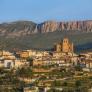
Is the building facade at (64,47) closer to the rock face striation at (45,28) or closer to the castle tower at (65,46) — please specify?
the castle tower at (65,46)

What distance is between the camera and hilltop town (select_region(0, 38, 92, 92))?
48.9m

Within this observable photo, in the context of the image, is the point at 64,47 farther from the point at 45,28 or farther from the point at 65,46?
the point at 45,28

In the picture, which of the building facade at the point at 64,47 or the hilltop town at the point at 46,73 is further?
the building facade at the point at 64,47

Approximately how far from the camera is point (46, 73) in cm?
6025

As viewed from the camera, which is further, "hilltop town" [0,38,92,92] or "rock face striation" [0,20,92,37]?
"rock face striation" [0,20,92,37]

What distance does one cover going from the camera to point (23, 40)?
483 ft

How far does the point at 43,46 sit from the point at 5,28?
3261 centimetres

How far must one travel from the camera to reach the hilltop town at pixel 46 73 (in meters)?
48.9

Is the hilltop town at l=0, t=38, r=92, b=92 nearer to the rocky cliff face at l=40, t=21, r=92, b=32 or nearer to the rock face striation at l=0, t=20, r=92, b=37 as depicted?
the rock face striation at l=0, t=20, r=92, b=37

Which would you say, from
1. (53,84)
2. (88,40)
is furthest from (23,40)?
(53,84)

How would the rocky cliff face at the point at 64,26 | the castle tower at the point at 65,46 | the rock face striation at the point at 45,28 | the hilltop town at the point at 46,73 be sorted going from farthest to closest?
1. the rocky cliff face at the point at 64,26
2. the rock face striation at the point at 45,28
3. the castle tower at the point at 65,46
4. the hilltop town at the point at 46,73

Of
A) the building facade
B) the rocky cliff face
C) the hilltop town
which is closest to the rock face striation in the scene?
the rocky cliff face

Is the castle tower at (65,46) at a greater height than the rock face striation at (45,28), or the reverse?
the rock face striation at (45,28)

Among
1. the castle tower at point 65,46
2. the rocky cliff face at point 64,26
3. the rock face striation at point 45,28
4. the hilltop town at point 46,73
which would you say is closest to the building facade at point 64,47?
the castle tower at point 65,46
